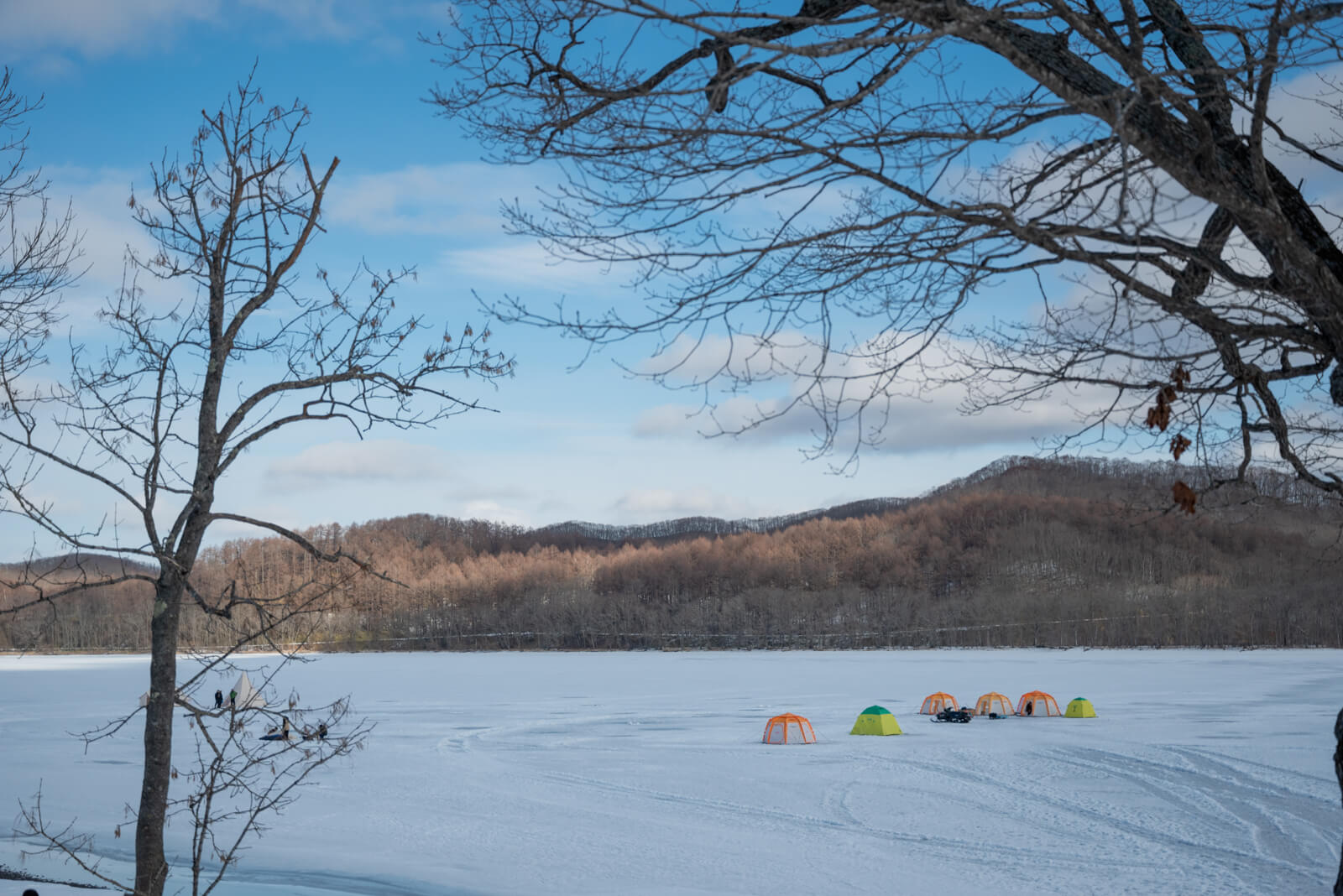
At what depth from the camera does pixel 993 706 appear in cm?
2319

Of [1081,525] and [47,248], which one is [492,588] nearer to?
→ [1081,525]

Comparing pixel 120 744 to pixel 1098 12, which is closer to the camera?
→ pixel 1098 12

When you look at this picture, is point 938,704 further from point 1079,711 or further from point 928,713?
point 1079,711

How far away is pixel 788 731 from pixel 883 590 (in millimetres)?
74226

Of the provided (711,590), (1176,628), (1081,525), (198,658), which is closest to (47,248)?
(198,658)

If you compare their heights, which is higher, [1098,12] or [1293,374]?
[1098,12]

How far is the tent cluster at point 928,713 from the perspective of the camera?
60.2 feet

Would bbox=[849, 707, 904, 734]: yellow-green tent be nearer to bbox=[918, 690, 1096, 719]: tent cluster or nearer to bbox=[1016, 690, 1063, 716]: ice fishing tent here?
bbox=[918, 690, 1096, 719]: tent cluster

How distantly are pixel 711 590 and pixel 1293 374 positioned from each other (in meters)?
94.3

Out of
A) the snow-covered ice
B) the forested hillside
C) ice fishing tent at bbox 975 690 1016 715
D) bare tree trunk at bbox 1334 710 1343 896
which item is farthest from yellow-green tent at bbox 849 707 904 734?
the forested hillside

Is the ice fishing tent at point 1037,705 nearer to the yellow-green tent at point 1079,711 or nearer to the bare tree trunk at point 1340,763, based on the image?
the yellow-green tent at point 1079,711

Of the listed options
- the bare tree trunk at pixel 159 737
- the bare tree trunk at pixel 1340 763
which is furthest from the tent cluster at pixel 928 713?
the bare tree trunk at pixel 1340 763

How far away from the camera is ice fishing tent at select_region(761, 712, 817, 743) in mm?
18141

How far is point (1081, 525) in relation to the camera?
97.8m
